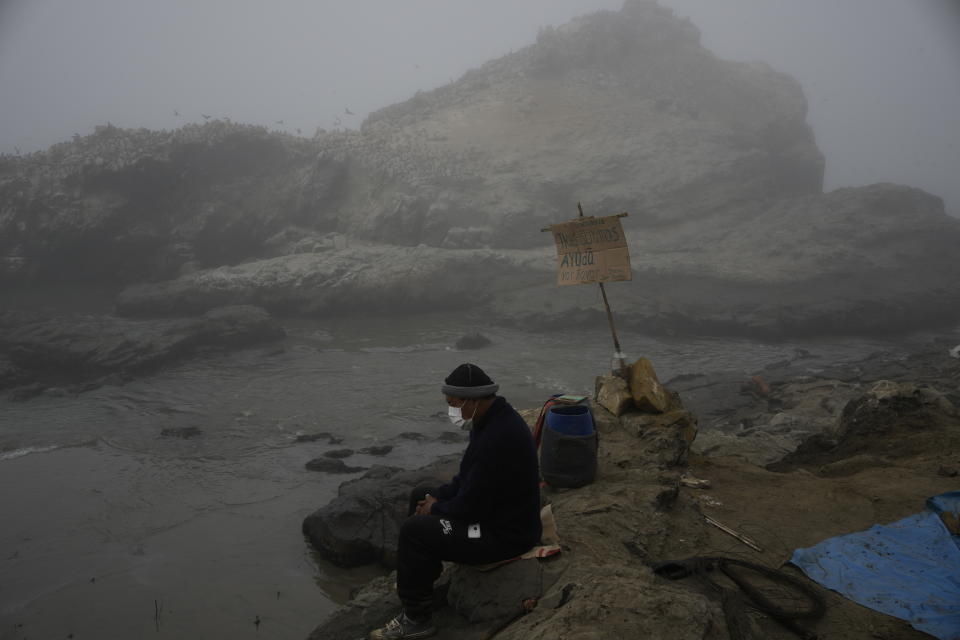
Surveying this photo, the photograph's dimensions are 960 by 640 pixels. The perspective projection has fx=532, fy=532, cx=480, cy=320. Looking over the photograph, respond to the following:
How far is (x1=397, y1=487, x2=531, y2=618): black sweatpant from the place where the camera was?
129 inches

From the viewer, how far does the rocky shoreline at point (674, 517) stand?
9.62 feet

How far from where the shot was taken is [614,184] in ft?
95.4

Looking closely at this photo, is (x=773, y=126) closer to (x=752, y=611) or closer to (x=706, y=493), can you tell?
(x=706, y=493)

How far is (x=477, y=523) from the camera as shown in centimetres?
334

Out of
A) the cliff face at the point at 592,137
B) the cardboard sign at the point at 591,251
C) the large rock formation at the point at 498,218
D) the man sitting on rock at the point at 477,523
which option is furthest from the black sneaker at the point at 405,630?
the cliff face at the point at 592,137

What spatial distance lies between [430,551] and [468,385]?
1.05 metres

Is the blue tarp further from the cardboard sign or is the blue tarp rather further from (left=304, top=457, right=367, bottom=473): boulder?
(left=304, top=457, right=367, bottom=473): boulder

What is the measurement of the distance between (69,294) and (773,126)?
39452 mm

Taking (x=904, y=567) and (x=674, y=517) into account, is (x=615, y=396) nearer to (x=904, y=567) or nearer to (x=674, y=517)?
(x=674, y=517)

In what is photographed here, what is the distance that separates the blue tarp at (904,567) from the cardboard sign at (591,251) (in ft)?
12.2

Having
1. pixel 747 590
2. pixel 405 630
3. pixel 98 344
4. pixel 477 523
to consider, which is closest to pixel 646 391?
pixel 747 590

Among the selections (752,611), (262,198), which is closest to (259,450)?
(752,611)

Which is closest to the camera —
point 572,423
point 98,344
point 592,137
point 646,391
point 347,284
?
point 572,423

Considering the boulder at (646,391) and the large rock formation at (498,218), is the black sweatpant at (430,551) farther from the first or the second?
the large rock formation at (498,218)
